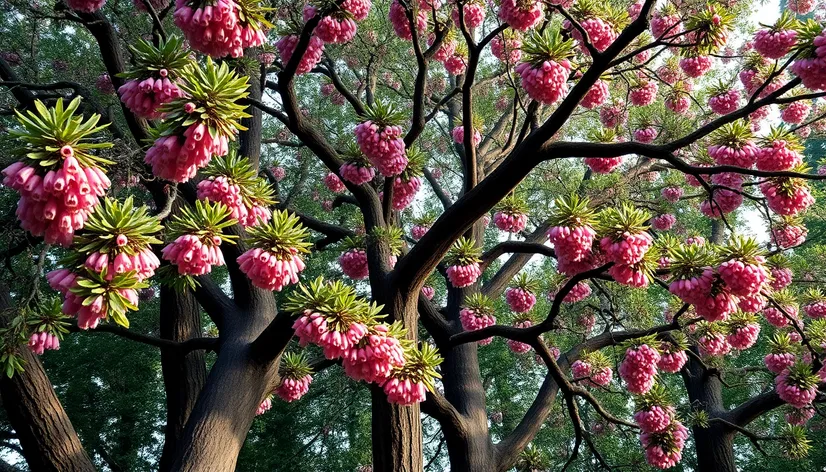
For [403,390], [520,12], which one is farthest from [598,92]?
[403,390]

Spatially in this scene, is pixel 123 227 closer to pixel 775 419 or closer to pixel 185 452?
pixel 185 452

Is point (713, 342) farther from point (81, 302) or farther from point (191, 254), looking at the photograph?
point (81, 302)

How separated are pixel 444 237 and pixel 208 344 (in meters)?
2.26

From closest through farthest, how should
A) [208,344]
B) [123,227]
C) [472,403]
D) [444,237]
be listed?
[123,227]
[444,237]
[208,344]
[472,403]

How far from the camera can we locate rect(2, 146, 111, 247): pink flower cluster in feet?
5.78

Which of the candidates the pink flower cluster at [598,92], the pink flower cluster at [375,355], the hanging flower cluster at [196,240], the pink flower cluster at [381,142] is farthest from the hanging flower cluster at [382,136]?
the hanging flower cluster at [196,240]

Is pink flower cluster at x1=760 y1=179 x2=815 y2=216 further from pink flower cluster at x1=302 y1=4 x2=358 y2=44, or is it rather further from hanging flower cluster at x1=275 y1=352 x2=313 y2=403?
hanging flower cluster at x1=275 y1=352 x2=313 y2=403

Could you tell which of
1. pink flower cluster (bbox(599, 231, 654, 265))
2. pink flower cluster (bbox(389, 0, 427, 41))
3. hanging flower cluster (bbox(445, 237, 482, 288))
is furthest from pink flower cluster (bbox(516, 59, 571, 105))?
hanging flower cluster (bbox(445, 237, 482, 288))

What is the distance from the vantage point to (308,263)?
38.7 feet

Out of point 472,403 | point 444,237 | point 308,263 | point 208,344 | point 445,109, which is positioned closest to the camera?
point 444,237

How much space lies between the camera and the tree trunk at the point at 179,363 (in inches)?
208

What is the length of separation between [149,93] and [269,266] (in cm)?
89

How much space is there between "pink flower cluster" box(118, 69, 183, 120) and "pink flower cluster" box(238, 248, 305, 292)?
28.3 inches

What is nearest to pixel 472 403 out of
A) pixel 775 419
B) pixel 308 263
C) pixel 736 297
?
pixel 736 297
